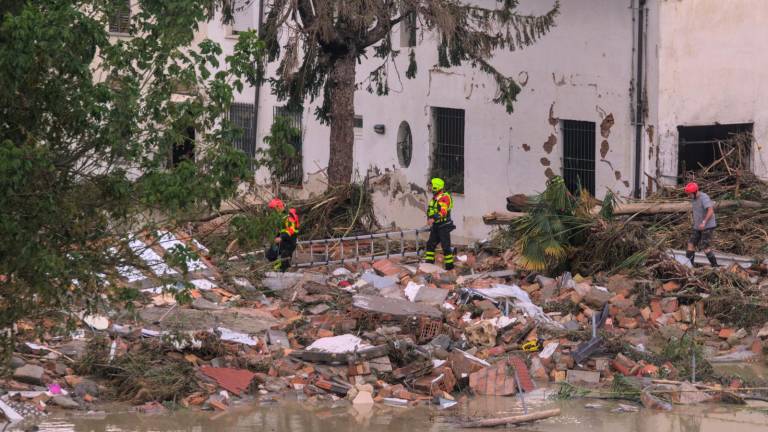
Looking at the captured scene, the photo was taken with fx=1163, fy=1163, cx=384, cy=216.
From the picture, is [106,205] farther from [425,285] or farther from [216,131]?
[425,285]

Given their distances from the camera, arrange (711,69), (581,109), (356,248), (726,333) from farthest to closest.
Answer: (581,109) < (356,248) < (711,69) < (726,333)

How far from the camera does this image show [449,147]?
904 inches

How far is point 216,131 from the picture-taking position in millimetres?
7820

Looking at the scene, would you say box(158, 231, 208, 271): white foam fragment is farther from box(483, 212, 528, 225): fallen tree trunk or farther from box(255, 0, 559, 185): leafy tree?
box(483, 212, 528, 225): fallen tree trunk

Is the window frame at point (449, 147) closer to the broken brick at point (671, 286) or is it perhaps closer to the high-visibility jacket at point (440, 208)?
the high-visibility jacket at point (440, 208)

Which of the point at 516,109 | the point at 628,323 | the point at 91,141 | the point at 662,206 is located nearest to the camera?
the point at 91,141

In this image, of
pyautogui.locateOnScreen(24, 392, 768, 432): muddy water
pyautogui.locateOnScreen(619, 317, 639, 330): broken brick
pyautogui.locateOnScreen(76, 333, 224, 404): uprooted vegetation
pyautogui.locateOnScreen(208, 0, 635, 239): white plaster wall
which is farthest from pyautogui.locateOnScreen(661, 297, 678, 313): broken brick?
pyautogui.locateOnScreen(76, 333, 224, 404): uprooted vegetation

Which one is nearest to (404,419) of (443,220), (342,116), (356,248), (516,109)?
(443,220)

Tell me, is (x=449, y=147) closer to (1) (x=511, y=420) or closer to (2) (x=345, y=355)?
(2) (x=345, y=355)

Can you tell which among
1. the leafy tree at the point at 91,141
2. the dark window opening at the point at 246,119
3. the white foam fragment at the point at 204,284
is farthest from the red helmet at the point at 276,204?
the dark window opening at the point at 246,119

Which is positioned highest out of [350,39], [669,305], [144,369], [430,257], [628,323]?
[350,39]

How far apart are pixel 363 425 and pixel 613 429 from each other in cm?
240

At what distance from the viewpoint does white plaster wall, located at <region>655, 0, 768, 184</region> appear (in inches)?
701

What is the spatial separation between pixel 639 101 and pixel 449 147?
5090 millimetres
